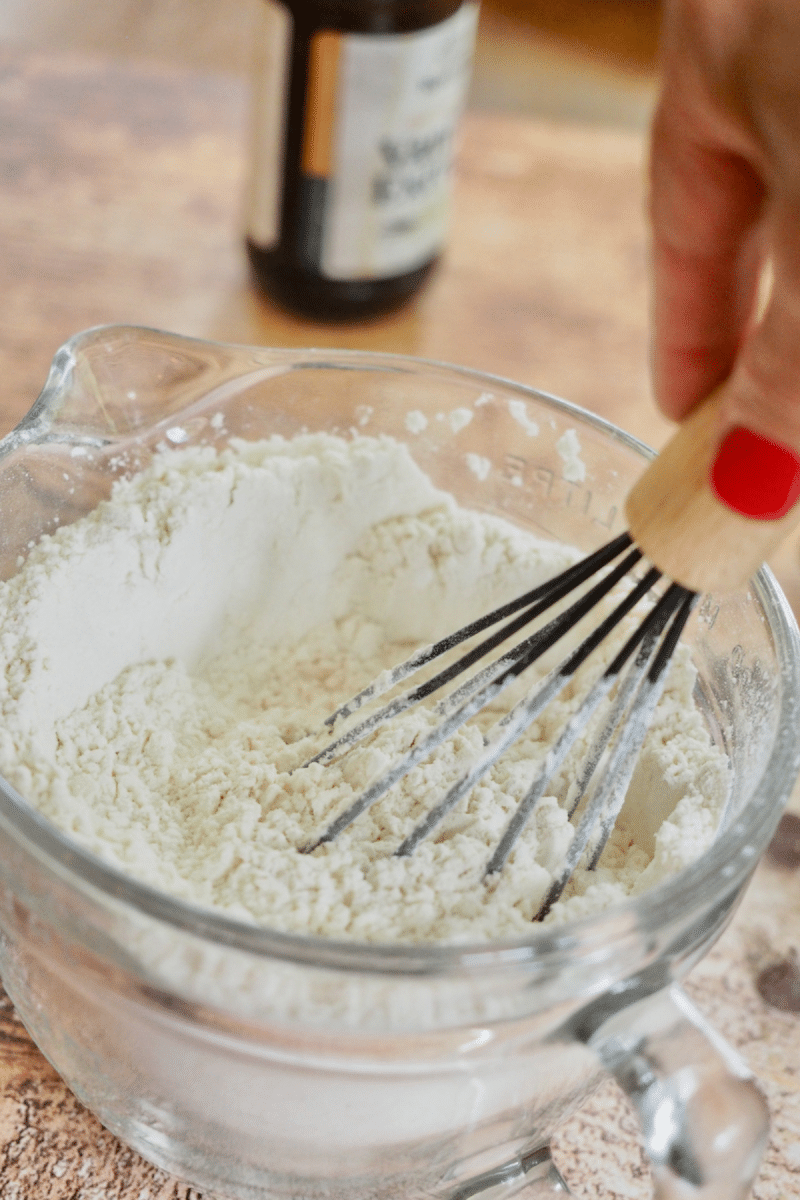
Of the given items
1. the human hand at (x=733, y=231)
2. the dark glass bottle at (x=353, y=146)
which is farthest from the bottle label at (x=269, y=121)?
the human hand at (x=733, y=231)

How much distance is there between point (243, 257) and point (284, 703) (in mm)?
522

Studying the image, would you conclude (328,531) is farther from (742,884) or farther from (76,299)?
(76,299)

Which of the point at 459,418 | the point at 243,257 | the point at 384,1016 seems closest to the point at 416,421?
the point at 459,418

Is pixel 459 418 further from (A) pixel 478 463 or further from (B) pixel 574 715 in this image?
(B) pixel 574 715

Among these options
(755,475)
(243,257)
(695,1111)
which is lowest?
(243,257)

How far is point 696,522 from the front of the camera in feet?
1.20

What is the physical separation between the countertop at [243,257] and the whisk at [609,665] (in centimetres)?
16

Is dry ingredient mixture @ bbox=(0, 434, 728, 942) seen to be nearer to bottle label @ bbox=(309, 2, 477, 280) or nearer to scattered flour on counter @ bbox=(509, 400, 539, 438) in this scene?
scattered flour on counter @ bbox=(509, 400, 539, 438)

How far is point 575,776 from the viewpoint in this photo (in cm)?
44

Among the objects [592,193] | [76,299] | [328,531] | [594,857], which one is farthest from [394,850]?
[592,193]

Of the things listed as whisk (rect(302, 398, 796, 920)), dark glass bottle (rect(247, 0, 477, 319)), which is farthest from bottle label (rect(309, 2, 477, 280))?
whisk (rect(302, 398, 796, 920))

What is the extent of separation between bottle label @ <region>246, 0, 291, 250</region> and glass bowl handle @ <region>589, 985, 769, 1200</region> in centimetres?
62

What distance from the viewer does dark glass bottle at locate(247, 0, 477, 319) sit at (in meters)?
0.73

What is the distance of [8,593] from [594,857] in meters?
0.23
